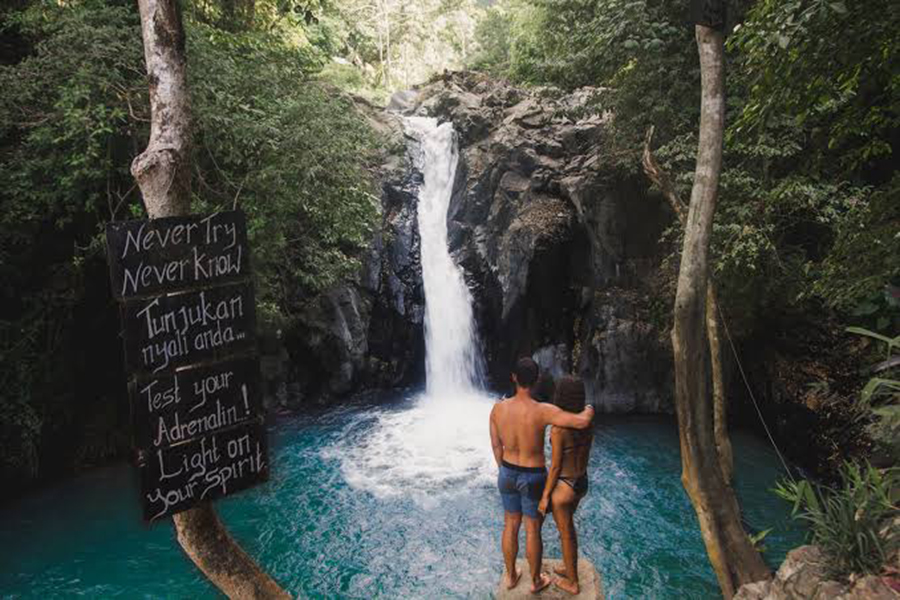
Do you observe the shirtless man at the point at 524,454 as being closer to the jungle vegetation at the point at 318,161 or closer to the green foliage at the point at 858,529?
the green foliage at the point at 858,529

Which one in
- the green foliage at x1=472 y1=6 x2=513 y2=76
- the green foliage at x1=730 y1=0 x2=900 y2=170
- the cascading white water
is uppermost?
the green foliage at x1=472 y1=6 x2=513 y2=76

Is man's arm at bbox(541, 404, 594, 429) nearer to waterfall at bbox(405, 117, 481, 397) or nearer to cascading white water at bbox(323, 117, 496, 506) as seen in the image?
cascading white water at bbox(323, 117, 496, 506)

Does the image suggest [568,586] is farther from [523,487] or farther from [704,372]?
[704,372]

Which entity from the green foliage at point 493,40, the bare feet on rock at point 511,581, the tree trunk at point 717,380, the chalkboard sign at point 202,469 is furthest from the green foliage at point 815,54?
the green foliage at point 493,40

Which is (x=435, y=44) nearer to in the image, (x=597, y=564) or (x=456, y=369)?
(x=456, y=369)

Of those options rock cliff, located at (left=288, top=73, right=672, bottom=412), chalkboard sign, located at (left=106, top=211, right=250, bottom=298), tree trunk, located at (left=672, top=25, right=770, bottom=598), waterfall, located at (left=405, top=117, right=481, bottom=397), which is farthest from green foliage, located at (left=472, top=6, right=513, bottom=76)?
chalkboard sign, located at (left=106, top=211, right=250, bottom=298)

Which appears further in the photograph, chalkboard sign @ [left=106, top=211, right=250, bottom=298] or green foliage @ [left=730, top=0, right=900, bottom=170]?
green foliage @ [left=730, top=0, right=900, bottom=170]

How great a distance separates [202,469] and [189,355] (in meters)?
0.68

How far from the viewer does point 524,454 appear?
407cm

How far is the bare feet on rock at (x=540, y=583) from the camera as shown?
4266 mm

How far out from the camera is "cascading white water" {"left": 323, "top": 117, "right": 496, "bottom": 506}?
28.9 feet

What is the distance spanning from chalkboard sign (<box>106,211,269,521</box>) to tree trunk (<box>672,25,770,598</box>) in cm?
346

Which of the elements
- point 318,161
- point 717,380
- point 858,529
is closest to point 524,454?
point 858,529

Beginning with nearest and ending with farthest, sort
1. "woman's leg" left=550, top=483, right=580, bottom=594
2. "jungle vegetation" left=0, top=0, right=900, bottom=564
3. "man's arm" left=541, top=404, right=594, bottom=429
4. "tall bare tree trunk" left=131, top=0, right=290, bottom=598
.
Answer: "tall bare tree trunk" left=131, top=0, right=290, bottom=598 < "man's arm" left=541, top=404, right=594, bottom=429 < "woman's leg" left=550, top=483, right=580, bottom=594 < "jungle vegetation" left=0, top=0, right=900, bottom=564
